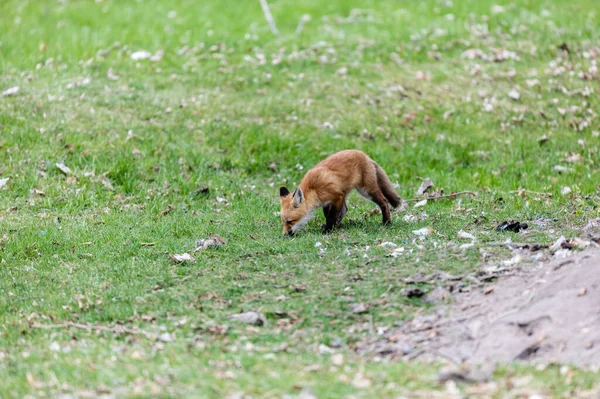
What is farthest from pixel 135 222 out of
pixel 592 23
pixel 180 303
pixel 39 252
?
pixel 592 23

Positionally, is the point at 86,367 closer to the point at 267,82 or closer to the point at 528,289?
the point at 528,289

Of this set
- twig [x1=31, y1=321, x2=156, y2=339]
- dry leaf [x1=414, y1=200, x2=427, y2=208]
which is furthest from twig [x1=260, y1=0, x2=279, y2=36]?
twig [x1=31, y1=321, x2=156, y2=339]

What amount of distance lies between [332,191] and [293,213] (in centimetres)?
60

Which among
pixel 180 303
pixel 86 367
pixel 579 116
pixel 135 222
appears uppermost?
pixel 86 367

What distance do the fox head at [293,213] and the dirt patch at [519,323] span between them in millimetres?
3277

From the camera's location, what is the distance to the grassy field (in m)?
6.61

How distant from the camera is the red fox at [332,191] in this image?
33.6 ft

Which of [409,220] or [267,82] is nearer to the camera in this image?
[409,220]

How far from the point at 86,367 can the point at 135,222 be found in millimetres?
5049

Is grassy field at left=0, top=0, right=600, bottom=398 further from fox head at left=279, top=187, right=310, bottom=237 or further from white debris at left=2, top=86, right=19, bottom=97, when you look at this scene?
fox head at left=279, top=187, right=310, bottom=237

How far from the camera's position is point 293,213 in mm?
10219

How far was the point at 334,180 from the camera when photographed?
10391mm

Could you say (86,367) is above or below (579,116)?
above

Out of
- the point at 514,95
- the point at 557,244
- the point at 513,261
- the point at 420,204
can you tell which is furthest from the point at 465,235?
the point at 514,95
